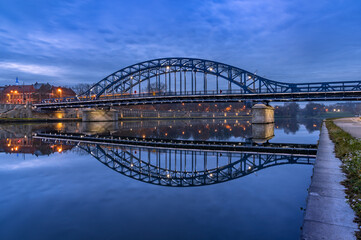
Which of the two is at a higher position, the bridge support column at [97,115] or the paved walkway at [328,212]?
the bridge support column at [97,115]

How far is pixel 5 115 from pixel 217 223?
94.4 metres

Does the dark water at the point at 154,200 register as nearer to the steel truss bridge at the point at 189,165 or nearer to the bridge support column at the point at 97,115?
the steel truss bridge at the point at 189,165

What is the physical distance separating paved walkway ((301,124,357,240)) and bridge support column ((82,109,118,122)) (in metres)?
80.8

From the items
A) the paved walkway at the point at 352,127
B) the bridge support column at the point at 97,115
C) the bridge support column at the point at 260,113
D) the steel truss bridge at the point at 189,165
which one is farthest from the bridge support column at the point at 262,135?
the bridge support column at the point at 97,115

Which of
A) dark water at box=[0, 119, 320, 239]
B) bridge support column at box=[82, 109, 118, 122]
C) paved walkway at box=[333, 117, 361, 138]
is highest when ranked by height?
bridge support column at box=[82, 109, 118, 122]

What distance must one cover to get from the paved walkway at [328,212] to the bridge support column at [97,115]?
80.8m

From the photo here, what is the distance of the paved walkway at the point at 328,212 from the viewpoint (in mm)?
4422

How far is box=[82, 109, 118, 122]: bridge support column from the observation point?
82.3m

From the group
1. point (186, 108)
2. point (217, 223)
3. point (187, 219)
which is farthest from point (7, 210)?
point (186, 108)

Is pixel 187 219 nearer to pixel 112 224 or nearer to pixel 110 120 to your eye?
pixel 112 224

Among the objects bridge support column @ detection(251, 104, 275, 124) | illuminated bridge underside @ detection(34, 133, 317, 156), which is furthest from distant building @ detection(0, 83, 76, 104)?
illuminated bridge underside @ detection(34, 133, 317, 156)

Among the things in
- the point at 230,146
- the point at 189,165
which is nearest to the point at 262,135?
the point at 230,146

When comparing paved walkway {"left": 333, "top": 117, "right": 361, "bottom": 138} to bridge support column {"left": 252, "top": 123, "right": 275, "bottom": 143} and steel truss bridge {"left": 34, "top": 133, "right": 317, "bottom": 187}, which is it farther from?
steel truss bridge {"left": 34, "top": 133, "right": 317, "bottom": 187}

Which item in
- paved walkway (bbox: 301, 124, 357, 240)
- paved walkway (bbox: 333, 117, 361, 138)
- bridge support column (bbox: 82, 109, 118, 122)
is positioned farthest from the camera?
bridge support column (bbox: 82, 109, 118, 122)
